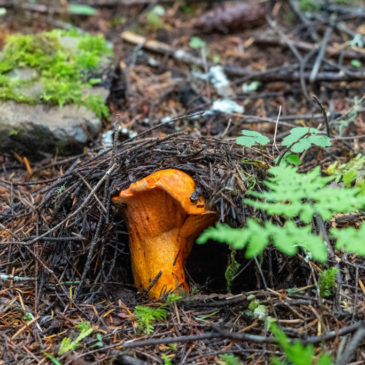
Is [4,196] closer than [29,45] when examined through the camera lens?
Yes

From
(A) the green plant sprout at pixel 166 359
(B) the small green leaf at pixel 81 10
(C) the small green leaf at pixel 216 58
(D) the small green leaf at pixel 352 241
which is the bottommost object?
(A) the green plant sprout at pixel 166 359

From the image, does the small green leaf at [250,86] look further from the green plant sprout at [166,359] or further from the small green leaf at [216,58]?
the green plant sprout at [166,359]

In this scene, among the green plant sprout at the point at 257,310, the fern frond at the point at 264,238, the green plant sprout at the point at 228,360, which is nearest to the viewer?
the fern frond at the point at 264,238

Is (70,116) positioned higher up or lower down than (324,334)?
higher up

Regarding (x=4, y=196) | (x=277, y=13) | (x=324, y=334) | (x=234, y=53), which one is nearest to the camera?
(x=324, y=334)

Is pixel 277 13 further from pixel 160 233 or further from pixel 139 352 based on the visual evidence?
pixel 139 352

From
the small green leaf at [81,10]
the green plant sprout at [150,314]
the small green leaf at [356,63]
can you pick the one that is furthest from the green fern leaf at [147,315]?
the small green leaf at [81,10]

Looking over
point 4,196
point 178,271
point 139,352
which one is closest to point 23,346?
point 139,352
